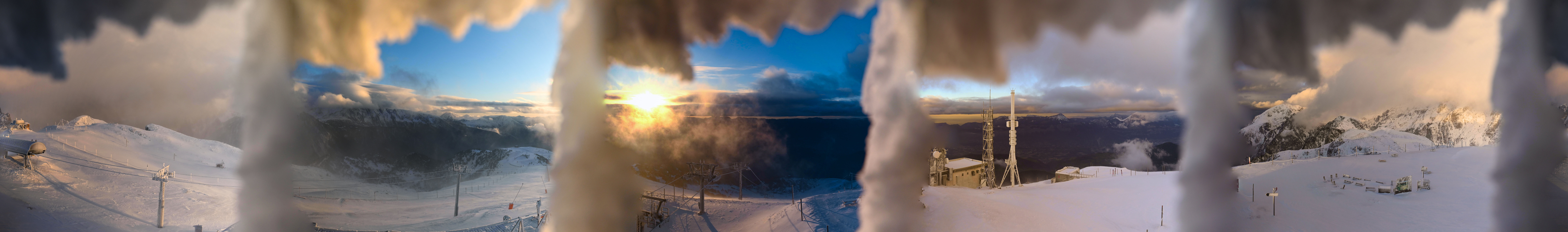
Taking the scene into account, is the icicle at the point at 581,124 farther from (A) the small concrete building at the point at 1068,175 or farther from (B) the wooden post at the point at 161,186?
(A) the small concrete building at the point at 1068,175

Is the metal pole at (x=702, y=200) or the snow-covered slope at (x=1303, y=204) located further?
the metal pole at (x=702, y=200)

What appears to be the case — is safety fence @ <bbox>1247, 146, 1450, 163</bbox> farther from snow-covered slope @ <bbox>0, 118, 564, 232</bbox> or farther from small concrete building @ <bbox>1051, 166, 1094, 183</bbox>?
snow-covered slope @ <bbox>0, 118, 564, 232</bbox>

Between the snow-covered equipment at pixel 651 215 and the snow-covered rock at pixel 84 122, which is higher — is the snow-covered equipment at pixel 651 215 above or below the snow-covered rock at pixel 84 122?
below

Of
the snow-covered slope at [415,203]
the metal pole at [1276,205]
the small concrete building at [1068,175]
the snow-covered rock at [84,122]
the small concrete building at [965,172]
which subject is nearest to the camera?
the metal pole at [1276,205]

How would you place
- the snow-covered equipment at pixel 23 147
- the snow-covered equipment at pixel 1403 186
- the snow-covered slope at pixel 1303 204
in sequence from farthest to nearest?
the snow-covered equipment at pixel 23 147 < the snow-covered equipment at pixel 1403 186 < the snow-covered slope at pixel 1303 204

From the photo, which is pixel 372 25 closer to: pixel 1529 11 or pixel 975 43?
pixel 975 43

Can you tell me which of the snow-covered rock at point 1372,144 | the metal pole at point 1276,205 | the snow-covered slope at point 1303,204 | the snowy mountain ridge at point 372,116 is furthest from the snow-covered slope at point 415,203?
the snow-covered rock at point 1372,144
